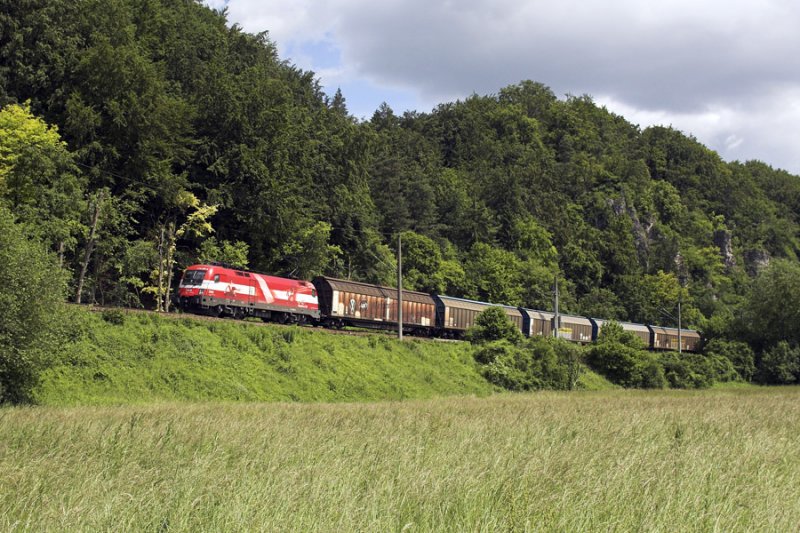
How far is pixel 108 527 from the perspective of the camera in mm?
6402

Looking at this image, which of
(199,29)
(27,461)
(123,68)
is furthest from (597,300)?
(27,461)

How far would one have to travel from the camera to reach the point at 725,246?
150m

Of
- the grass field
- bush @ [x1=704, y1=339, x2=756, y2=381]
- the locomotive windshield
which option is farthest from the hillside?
bush @ [x1=704, y1=339, x2=756, y2=381]

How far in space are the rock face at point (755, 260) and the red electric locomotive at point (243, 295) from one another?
135 metres

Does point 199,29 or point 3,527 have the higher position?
point 199,29

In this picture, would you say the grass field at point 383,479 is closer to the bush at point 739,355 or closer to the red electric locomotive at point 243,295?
the red electric locomotive at point 243,295

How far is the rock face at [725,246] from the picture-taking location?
149375 mm

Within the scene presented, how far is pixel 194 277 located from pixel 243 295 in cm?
293

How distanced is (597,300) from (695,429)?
349ft

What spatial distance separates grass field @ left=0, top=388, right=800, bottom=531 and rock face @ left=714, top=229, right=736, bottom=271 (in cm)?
14807

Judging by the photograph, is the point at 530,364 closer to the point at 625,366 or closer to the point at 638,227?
the point at 625,366

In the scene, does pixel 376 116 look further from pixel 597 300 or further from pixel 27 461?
pixel 27 461

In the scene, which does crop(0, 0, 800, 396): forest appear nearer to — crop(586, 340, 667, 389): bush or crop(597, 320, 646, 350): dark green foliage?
crop(597, 320, 646, 350): dark green foliage

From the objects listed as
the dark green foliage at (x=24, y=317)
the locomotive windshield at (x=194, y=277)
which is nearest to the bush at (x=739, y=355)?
the locomotive windshield at (x=194, y=277)
